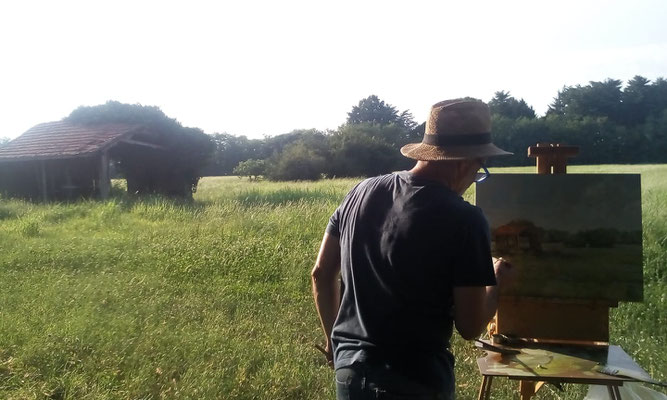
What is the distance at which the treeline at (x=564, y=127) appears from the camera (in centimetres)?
809

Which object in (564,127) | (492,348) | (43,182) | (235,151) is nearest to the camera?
(492,348)

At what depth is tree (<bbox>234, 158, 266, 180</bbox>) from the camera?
22.3 m

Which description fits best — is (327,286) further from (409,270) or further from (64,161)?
(64,161)

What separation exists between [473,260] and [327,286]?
2.23ft

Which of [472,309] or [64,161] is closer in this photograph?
[472,309]

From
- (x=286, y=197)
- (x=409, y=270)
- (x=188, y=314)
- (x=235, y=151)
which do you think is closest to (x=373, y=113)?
(x=286, y=197)

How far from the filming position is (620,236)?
279 centimetres

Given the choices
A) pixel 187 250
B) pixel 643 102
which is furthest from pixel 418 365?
pixel 643 102

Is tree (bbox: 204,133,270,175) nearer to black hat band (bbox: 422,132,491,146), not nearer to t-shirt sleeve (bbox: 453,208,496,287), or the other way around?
black hat band (bbox: 422,132,491,146)

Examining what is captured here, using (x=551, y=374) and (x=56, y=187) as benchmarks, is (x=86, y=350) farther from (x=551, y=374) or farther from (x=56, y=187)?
(x=56, y=187)

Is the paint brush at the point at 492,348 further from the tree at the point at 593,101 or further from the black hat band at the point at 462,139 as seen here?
the tree at the point at 593,101

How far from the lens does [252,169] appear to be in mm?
23531

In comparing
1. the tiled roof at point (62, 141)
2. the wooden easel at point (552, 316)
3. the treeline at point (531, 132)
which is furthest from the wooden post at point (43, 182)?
the wooden easel at point (552, 316)

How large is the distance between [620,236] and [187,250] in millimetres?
5840
